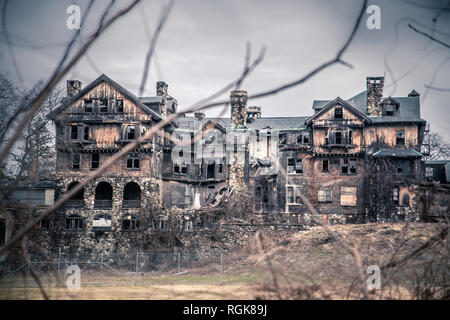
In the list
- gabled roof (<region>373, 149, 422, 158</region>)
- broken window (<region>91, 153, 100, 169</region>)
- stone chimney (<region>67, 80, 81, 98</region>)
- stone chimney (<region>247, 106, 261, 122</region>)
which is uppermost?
stone chimney (<region>67, 80, 81, 98</region>)

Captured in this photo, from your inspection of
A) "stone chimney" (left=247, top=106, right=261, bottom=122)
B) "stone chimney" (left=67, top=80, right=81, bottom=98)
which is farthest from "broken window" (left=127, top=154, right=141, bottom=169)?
"stone chimney" (left=247, top=106, right=261, bottom=122)

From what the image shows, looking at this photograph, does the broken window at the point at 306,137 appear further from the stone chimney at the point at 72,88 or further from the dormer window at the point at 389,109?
the stone chimney at the point at 72,88

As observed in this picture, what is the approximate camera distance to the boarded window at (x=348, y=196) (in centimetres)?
3984

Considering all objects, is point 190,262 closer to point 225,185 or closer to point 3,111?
point 225,185

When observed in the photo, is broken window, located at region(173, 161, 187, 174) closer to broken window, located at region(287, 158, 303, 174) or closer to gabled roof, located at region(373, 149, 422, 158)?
broken window, located at region(287, 158, 303, 174)

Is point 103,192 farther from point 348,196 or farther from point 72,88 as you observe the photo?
point 348,196

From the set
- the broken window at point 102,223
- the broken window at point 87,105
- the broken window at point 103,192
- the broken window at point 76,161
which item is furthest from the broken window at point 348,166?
the broken window at point 76,161

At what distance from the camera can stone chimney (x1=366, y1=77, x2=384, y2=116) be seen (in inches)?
1620

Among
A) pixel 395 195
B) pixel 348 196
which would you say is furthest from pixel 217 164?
pixel 395 195

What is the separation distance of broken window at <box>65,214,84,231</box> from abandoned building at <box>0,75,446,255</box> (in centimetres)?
10

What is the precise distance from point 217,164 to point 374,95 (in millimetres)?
16531

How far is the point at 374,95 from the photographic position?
4206 cm

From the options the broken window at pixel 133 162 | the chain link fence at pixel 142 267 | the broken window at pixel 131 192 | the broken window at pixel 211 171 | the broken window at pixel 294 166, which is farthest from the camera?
the broken window at pixel 211 171

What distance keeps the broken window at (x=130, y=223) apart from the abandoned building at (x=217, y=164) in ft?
0.29
